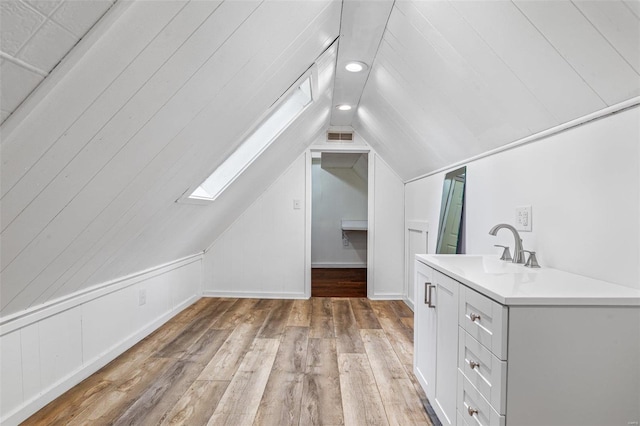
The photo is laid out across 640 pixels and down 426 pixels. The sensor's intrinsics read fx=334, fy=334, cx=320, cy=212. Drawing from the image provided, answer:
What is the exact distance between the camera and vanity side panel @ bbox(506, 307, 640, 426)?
1010 mm

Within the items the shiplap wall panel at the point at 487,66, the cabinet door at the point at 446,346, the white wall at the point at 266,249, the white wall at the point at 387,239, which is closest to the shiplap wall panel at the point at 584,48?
the shiplap wall panel at the point at 487,66

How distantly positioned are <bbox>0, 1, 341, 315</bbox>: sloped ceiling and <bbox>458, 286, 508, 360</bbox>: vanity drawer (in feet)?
4.50

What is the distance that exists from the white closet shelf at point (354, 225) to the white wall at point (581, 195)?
13.4ft

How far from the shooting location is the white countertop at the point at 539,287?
1019 millimetres

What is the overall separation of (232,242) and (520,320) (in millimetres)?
3596

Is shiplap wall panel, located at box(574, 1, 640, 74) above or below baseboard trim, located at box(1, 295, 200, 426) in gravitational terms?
above

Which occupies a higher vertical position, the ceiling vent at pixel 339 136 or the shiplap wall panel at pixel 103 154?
the ceiling vent at pixel 339 136

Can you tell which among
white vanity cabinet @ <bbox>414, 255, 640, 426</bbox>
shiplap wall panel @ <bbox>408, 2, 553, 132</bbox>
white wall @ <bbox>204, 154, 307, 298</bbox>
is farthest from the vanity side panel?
white wall @ <bbox>204, 154, 307, 298</bbox>

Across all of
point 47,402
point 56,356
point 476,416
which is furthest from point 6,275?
point 476,416

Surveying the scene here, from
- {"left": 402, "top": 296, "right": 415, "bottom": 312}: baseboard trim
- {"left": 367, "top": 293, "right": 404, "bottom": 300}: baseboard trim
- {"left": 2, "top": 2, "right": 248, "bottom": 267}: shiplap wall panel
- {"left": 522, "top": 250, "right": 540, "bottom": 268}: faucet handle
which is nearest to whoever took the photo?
{"left": 2, "top": 2, "right": 248, "bottom": 267}: shiplap wall panel

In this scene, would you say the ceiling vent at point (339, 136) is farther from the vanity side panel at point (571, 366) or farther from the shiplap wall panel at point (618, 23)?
the vanity side panel at point (571, 366)

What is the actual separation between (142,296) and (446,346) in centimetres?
240

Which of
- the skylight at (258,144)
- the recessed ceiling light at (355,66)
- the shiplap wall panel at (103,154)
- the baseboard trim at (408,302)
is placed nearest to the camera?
the shiplap wall panel at (103,154)

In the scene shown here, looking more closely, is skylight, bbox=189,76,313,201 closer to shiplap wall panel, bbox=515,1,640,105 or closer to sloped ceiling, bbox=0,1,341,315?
sloped ceiling, bbox=0,1,341,315
